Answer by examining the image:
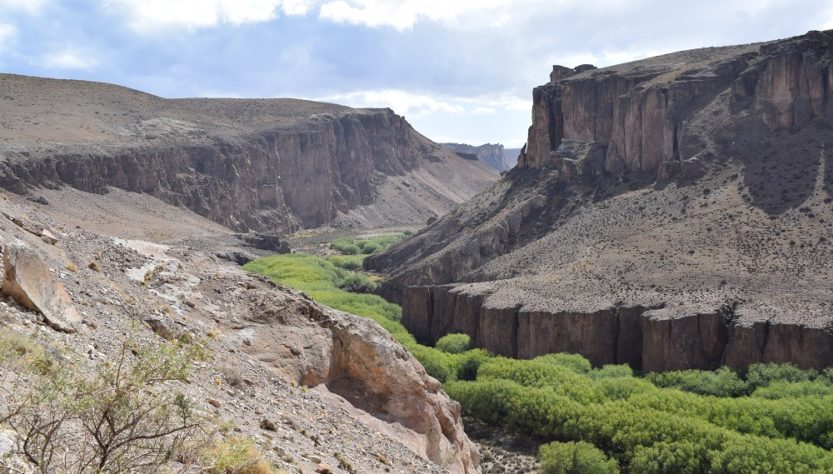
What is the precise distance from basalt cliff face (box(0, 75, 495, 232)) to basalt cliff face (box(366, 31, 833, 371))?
36.0 meters

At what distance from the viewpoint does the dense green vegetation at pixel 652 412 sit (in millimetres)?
31359

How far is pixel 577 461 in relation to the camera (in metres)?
32.8

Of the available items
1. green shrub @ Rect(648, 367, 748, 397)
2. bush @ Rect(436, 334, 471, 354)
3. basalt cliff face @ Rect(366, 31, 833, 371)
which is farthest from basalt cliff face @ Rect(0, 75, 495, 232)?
green shrub @ Rect(648, 367, 748, 397)

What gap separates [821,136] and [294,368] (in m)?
63.6

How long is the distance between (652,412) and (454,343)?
2226 cm

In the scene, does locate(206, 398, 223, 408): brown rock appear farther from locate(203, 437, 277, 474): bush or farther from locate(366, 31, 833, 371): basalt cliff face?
locate(366, 31, 833, 371): basalt cliff face

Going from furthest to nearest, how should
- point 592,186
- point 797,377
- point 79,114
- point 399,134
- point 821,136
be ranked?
point 399,134
point 79,114
point 592,186
point 821,136
point 797,377

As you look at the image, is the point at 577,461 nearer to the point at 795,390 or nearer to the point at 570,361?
the point at 795,390

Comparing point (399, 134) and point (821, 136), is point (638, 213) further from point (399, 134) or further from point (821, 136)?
point (399, 134)

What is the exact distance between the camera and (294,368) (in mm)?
17188

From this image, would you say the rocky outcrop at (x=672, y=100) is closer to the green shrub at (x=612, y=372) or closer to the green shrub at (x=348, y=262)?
the green shrub at (x=348, y=262)

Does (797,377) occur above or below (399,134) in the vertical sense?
below

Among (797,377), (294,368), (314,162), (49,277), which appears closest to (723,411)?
(797,377)

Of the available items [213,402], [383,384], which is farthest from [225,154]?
[213,402]
